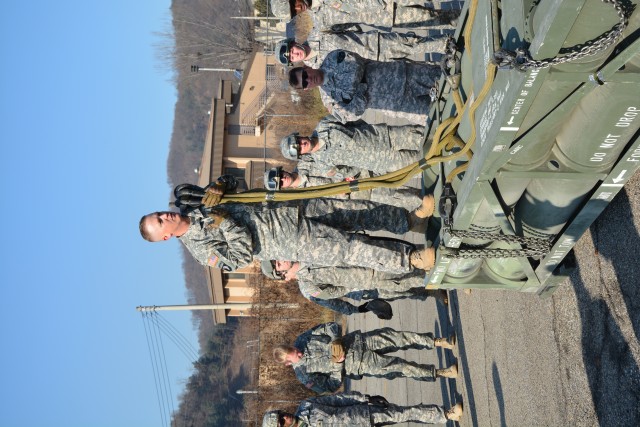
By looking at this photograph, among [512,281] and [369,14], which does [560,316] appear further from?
[369,14]

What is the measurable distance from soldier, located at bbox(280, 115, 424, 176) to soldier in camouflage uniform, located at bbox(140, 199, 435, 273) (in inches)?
28.4

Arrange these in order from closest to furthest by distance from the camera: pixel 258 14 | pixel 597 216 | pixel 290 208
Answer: pixel 597 216
pixel 290 208
pixel 258 14

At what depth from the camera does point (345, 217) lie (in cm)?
658

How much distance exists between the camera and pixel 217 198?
582cm

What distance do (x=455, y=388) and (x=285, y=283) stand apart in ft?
32.7

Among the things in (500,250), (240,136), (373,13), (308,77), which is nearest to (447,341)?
(500,250)

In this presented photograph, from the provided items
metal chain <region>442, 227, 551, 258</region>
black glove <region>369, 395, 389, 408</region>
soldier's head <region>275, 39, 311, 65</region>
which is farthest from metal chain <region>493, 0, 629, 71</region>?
black glove <region>369, 395, 389, 408</region>

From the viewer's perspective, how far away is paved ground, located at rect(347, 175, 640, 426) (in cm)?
407

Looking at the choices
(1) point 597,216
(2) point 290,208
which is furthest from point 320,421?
(1) point 597,216

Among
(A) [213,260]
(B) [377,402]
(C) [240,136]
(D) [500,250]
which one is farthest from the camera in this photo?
(C) [240,136]

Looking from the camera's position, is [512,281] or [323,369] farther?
[323,369]

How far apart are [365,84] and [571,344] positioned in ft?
12.5

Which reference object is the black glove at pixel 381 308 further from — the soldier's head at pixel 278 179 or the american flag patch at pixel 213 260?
the american flag patch at pixel 213 260

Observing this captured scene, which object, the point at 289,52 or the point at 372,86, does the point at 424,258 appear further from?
the point at 289,52
